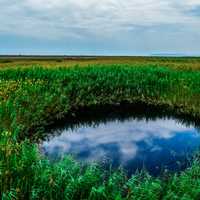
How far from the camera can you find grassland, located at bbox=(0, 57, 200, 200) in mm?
5797

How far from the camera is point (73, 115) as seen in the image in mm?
15680

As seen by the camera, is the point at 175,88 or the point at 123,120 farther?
the point at 175,88

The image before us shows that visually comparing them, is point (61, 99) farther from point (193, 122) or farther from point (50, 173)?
point (50, 173)

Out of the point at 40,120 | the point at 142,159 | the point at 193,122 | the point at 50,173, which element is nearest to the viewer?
the point at 50,173

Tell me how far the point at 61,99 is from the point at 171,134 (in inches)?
179

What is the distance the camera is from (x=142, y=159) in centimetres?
1012

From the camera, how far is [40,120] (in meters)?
13.3

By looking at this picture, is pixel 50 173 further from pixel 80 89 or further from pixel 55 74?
pixel 55 74

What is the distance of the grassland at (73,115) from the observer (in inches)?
228

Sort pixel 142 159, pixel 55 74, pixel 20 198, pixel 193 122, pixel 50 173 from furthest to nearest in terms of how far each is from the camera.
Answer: pixel 55 74, pixel 193 122, pixel 142 159, pixel 50 173, pixel 20 198

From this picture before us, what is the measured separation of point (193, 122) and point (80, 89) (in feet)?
17.8

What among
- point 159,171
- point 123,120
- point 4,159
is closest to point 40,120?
point 123,120

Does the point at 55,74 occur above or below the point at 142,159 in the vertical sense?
above

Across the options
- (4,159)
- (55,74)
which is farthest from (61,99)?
(4,159)
